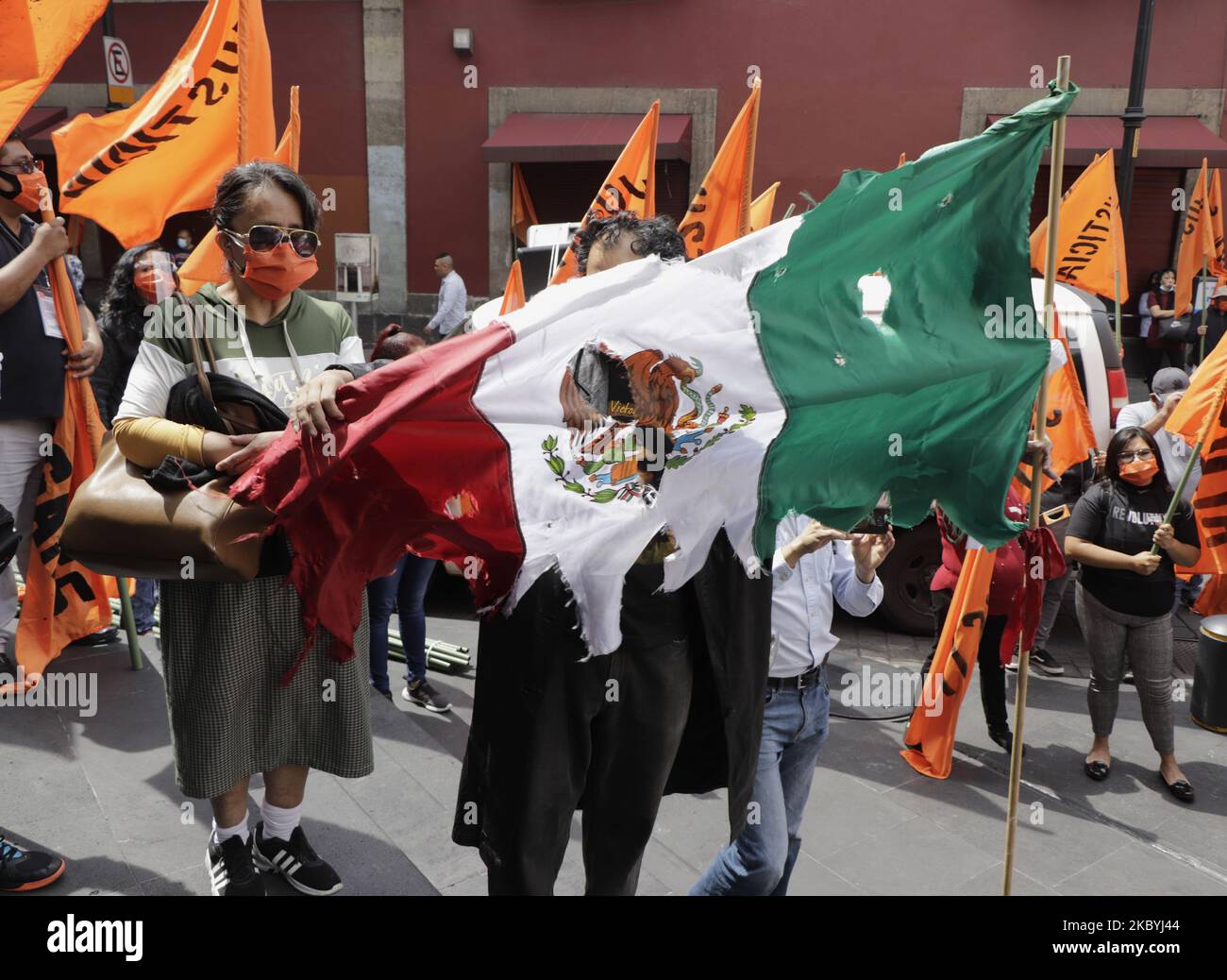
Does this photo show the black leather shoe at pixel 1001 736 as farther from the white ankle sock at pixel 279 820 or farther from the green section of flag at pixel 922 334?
the white ankle sock at pixel 279 820

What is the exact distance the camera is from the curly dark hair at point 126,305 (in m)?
4.89

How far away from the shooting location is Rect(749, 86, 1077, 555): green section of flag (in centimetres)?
264

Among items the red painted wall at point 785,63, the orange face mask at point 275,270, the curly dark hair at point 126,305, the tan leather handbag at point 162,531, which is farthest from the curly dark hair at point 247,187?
the red painted wall at point 785,63

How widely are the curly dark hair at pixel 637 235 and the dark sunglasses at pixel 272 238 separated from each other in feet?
2.66

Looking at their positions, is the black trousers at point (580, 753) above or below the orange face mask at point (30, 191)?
below

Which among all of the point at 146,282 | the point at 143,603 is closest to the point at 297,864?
the point at 143,603

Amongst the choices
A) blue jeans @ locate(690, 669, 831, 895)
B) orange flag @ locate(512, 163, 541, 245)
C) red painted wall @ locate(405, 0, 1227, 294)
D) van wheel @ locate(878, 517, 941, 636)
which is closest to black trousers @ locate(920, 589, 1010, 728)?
van wheel @ locate(878, 517, 941, 636)

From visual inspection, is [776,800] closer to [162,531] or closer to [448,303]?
[162,531]

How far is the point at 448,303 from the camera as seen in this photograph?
15.5 m

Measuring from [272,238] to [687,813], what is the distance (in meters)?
2.85

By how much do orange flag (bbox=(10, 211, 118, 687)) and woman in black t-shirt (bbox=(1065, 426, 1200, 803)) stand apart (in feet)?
15.0

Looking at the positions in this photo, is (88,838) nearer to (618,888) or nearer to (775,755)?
(618,888)

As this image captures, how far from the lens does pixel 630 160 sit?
6.60 m
